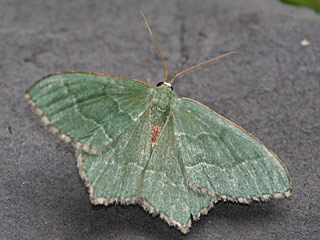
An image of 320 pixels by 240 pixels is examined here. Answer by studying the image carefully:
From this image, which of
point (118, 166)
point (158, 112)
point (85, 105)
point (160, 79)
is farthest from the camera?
point (160, 79)

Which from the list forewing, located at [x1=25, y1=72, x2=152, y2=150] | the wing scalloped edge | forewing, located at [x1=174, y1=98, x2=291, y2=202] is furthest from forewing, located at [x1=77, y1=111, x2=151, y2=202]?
forewing, located at [x1=174, y1=98, x2=291, y2=202]

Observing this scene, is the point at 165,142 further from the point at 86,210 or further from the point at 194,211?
the point at 86,210

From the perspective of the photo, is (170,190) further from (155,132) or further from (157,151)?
(155,132)

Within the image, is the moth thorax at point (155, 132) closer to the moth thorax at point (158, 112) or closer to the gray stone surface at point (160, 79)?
the moth thorax at point (158, 112)

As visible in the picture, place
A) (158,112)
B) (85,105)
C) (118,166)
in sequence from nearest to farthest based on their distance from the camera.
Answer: (85,105), (118,166), (158,112)

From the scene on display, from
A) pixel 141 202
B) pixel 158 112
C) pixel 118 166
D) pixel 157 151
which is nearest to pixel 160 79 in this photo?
pixel 158 112

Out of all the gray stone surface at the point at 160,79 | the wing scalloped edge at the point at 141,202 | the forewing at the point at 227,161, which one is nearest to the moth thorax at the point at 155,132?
the forewing at the point at 227,161

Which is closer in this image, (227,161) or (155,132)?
(227,161)
